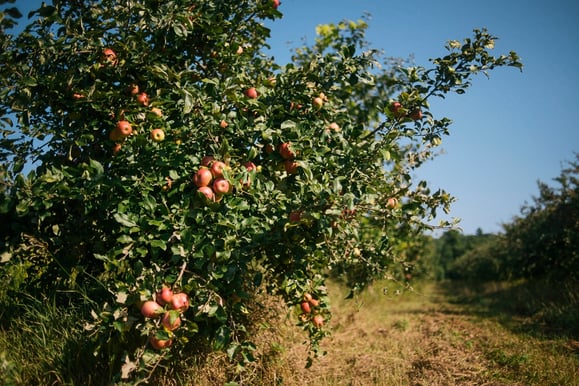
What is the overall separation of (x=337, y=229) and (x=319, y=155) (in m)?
0.52

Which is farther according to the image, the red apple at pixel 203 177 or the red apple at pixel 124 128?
the red apple at pixel 124 128

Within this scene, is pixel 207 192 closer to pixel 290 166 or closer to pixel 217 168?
pixel 217 168

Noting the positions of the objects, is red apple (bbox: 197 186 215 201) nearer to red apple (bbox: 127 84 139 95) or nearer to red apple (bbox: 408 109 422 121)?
red apple (bbox: 127 84 139 95)

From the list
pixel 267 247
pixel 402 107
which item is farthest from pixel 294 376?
pixel 402 107

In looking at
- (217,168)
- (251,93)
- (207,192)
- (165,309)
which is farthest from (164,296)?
(251,93)

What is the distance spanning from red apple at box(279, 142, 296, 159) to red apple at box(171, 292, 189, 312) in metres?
1.10

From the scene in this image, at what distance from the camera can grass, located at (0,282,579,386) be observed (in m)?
2.37

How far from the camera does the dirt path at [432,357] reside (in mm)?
3088

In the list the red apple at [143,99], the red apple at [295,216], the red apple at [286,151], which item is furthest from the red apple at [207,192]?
the red apple at [143,99]

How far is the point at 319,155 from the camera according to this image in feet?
7.74

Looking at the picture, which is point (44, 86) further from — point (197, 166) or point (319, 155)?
point (319, 155)

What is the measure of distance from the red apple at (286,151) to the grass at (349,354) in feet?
4.19

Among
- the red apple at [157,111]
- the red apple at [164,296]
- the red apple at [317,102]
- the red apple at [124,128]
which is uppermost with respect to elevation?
the red apple at [317,102]

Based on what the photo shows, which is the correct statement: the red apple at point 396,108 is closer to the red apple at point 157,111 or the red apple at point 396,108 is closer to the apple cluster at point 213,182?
the apple cluster at point 213,182
